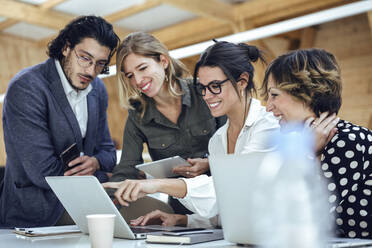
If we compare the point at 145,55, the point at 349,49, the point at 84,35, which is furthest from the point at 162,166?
the point at 349,49

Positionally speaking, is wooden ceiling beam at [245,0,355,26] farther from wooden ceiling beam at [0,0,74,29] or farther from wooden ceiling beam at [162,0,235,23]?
wooden ceiling beam at [0,0,74,29]

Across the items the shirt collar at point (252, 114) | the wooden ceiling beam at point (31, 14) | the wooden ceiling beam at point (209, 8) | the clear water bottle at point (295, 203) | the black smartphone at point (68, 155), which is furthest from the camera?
the wooden ceiling beam at point (31, 14)

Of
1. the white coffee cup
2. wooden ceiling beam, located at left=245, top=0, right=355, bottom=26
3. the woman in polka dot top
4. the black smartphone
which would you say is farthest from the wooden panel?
the white coffee cup

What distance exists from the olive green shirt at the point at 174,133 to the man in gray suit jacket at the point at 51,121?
6.6 inches

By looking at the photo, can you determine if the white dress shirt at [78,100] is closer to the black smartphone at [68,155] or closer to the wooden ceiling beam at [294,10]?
the black smartphone at [68,155]

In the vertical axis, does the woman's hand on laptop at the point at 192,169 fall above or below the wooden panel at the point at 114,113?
below

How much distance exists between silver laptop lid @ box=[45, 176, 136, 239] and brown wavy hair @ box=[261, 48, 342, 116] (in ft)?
2.41

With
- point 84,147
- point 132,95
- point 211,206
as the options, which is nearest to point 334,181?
point 211,206

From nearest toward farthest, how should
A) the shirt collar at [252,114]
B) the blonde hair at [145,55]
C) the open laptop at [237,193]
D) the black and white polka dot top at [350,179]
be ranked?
the open laptop at [237,193] → the black and white polka dot top at [350,179] → the shirt collar at [252,114] → the blonde hair at [145,55]

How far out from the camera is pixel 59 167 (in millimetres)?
2230

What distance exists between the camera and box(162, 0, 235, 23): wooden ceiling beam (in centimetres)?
605

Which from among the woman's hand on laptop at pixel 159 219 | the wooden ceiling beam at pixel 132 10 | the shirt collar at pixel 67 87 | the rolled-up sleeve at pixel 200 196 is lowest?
the woman's hand on laptop at pixel 159 219

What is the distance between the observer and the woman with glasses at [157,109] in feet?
7.52


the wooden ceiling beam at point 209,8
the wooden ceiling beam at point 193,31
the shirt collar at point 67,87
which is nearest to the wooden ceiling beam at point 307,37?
the wooden ceiling beam at point 193,31
